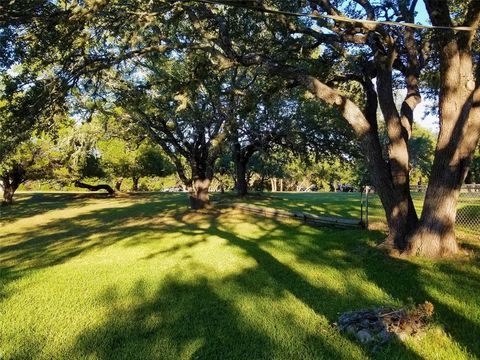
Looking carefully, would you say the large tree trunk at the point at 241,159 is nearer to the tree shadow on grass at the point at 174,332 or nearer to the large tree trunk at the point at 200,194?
the large tree trunk at the point at 200,194

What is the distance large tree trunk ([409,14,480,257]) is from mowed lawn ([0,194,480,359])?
56cm

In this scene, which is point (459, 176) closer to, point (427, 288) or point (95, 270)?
point (427, 288)

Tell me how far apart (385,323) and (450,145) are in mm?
4370

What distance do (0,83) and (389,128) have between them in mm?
8850

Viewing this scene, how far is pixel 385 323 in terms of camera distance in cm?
423

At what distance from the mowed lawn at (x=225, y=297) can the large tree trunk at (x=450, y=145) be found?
56 cm

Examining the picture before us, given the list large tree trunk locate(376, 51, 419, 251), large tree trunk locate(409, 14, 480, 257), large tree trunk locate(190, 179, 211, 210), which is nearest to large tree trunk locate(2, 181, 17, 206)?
large tree trunk locate(190, 179, 211, 210)

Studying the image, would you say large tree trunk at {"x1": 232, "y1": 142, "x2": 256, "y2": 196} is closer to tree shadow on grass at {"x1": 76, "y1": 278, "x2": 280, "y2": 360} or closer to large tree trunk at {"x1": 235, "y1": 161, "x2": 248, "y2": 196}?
large tree trunk at {"x1": 235, "y1": 161, "x2": 248, "y2": 196}

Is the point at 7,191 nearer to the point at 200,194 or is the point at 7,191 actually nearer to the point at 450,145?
the point at 200,194

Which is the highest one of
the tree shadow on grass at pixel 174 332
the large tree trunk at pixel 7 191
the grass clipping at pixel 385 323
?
the large tree trunk at pixel 7 191

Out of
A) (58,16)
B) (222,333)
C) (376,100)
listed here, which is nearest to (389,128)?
(376,100)

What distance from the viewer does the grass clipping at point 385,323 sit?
4.10 metres

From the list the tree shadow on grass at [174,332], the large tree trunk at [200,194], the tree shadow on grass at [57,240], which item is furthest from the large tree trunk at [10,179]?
the tree shadow on grass at [174,332]

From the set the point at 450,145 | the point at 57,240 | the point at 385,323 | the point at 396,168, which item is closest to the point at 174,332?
the point at 385,323
